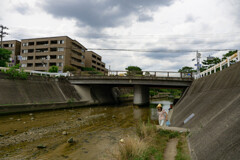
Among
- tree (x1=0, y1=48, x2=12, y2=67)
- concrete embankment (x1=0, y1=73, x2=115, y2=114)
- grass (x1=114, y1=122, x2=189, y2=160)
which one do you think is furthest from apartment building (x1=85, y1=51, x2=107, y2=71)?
grass (x1=114, y1=122, x2=189, y2=160)

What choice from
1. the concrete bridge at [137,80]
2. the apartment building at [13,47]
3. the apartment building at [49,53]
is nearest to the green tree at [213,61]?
the concrete bridge at [137,80]

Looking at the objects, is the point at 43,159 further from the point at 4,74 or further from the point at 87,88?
the point at 87,88

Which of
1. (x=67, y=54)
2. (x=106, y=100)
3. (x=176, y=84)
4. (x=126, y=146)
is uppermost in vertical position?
(x=67, y=54)

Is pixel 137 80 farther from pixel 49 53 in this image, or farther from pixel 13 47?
pixel 13 47

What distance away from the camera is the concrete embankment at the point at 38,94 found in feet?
60.0

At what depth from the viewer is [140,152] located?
4918 mm

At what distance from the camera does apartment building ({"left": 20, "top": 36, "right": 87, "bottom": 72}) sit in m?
65.1

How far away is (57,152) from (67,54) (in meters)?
63.4

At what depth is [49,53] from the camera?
66.4m

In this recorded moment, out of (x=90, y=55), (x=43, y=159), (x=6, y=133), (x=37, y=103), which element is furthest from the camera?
Result: (x=90, y=55)

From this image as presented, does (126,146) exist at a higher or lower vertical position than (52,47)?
lower

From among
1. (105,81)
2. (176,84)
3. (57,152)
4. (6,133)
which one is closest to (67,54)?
(105,81)

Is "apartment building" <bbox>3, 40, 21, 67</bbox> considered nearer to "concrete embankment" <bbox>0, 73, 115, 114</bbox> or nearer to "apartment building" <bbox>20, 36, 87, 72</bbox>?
"apartment building" <bbox>20, 36, 87, 72</bbox>

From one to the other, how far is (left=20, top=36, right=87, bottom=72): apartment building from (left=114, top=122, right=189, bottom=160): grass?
61.8 metres
